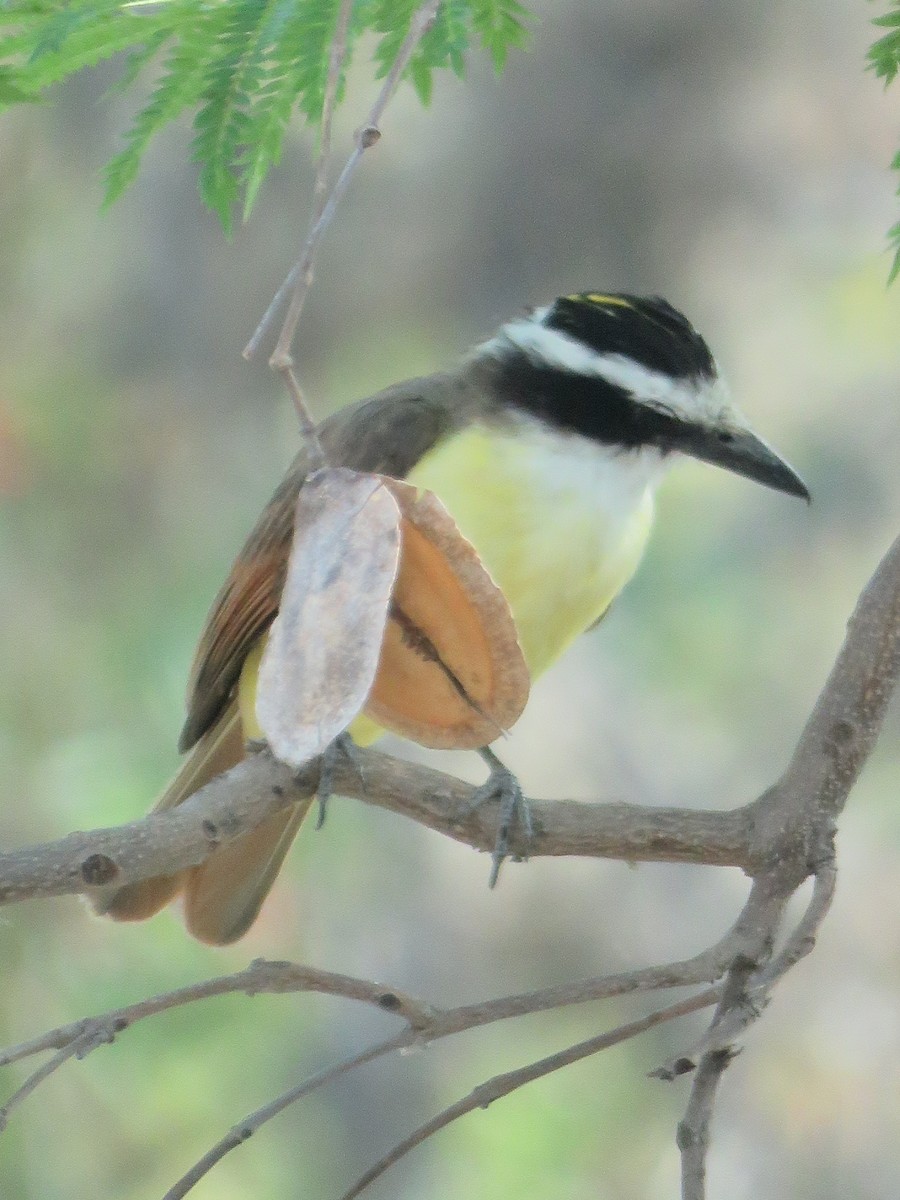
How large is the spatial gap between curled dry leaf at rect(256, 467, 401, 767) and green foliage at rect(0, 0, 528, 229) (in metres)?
0.48

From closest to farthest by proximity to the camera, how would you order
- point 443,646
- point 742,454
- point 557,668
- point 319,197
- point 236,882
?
point 319,197, point 443,646, point 742,454, point 236,882, point 557,668

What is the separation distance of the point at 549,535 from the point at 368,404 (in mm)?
333

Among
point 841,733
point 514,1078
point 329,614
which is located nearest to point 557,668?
point 841,733

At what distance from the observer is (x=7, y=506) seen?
13.3 feet

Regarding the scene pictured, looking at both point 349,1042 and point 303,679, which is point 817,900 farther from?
point 349,1042

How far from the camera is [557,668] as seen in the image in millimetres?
3572

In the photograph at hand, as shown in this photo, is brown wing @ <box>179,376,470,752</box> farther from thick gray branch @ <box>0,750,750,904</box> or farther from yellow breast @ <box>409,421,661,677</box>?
thick gray branch @ <box>0,750,750,904</box>

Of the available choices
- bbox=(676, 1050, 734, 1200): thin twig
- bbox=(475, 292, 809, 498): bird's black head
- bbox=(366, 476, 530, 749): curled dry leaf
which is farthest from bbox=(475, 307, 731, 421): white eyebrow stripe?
bbox=(676, 1050, 734, 1200): thin twig

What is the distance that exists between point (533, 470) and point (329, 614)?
1044mm

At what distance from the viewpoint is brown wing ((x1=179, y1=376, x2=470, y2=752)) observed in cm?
195

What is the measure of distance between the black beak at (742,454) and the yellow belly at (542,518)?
10 centimetres

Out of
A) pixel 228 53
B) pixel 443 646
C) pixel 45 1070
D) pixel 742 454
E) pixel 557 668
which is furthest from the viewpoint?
pixel 557 668

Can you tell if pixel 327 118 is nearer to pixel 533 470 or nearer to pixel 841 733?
pixel 841 733

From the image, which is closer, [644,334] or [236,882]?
[644,334]
